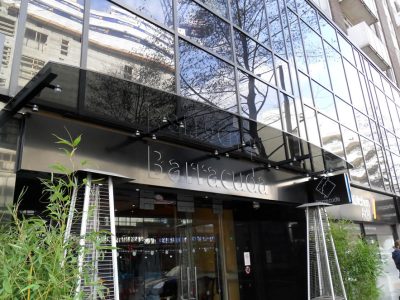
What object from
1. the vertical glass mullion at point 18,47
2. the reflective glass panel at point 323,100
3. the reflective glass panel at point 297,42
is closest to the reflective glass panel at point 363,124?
the reflective glass panel at point 323,100

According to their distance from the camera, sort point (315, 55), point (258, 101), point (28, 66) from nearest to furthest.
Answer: point (28, 66) < point (258, 101) < point (315, 55)

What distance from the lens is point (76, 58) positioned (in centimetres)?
505

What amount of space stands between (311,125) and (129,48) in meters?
6.26

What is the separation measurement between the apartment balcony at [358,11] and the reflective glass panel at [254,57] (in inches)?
478

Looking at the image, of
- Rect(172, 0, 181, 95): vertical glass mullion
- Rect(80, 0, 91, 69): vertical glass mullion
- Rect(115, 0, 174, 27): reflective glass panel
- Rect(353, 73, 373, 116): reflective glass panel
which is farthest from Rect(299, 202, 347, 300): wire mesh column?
Rect(353, 73, 373, 116): reflective glass panel

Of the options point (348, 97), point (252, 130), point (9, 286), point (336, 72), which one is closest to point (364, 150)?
point (348, 97)

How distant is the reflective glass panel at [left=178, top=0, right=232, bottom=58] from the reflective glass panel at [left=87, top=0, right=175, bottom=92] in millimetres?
660

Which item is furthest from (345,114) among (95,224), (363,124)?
(95,224)

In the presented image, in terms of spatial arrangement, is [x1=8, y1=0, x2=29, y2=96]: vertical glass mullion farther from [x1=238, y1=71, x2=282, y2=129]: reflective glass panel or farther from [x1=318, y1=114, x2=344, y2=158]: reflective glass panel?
[x1=318, y1=114, x2=344, y2=158]: reflective glass panel

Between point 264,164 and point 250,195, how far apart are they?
35.1 inches

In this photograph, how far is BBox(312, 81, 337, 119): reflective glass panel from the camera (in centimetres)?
1100

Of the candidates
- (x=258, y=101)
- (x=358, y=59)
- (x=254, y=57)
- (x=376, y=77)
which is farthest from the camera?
(x=376, y=77)

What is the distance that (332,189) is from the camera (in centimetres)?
893

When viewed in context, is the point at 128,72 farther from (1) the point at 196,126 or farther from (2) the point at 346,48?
(2) the point at 346,48
